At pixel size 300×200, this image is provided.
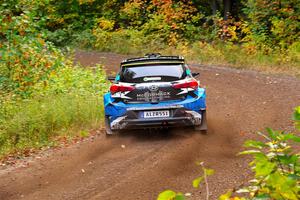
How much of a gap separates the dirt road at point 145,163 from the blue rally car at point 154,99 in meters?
0.43

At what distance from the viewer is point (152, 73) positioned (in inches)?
377

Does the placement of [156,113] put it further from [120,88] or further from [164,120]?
[120,88]

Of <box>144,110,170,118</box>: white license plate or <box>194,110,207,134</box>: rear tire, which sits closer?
<box>144,110,170,118</box>: white license plate

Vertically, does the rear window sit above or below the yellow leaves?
above

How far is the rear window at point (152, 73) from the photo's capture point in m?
9.52

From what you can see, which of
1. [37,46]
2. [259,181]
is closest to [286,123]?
[37,46]

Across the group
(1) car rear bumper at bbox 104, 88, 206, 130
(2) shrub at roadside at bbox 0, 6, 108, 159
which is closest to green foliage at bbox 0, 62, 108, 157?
(2) shrub at roadside at bbox 0, 6, 108, 159

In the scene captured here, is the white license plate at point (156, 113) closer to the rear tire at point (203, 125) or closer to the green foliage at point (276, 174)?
the rear tire at point (203, 125)

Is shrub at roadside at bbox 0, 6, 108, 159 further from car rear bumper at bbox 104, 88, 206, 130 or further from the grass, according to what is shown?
car rear bumper at bbox 104, 88, 206, 130

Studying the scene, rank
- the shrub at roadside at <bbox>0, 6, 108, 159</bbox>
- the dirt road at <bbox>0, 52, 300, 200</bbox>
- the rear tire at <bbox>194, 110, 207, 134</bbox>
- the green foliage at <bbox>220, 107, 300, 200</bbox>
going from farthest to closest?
the shrub at roadside at <bbox>0, 6, 108, 159</bbox> → the rear tire at <bbox>194, 110, 207, 134</bbox> → the dirt road at <bbox>0, 52, 300, 200</bbox> → the green foliage at <bbox>220, 107, 300, 200</bbox>

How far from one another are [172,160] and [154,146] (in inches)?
43.4

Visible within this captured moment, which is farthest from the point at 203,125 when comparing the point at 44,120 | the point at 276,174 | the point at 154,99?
the point at 276,174

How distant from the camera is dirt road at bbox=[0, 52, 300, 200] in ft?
23.0

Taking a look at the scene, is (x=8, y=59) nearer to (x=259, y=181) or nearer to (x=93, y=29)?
(x=259, y=181)
